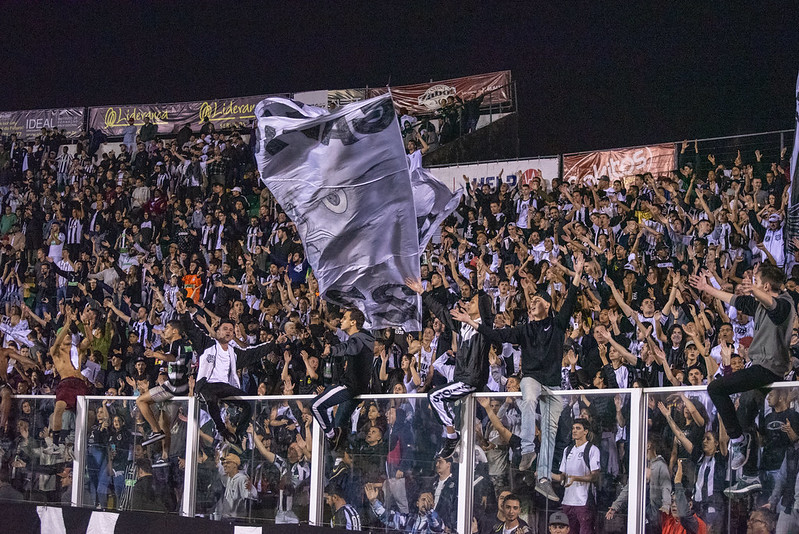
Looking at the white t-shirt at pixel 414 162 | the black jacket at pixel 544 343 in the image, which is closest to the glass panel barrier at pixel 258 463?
the black jacket at pixel 544 343

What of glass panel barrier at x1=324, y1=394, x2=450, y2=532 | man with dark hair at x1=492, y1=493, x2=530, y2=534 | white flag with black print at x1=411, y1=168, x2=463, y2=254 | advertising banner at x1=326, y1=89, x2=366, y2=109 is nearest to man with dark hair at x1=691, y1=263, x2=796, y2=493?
man with dark hair at x1=492, y1=493, x2=530, y2=534

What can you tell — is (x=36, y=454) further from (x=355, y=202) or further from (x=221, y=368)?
(x=355, y=202)

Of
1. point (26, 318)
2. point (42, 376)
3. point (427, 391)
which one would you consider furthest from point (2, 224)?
point (427, 391)

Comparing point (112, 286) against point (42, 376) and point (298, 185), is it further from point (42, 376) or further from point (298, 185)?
point (298, 185)

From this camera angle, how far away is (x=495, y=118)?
2656 centimetres

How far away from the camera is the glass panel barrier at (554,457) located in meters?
8.88

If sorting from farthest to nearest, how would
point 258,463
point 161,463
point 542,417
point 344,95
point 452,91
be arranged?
point 344,95 → point 452,91 → point 161,463 → point 258,463 → point 542,417

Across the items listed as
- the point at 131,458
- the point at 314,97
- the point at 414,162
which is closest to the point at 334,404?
the point at 131,458

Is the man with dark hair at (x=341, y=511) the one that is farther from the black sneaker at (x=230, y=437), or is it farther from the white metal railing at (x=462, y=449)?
the black sneaker at (x=230, y=437)

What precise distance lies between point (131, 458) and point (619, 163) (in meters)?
13.3

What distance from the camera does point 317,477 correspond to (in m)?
10.9

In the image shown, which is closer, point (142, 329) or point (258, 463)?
point (258, 463)

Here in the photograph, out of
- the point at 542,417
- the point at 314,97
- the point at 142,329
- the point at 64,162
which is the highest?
the point at 314,97

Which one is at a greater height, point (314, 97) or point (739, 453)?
point (314, 97)
